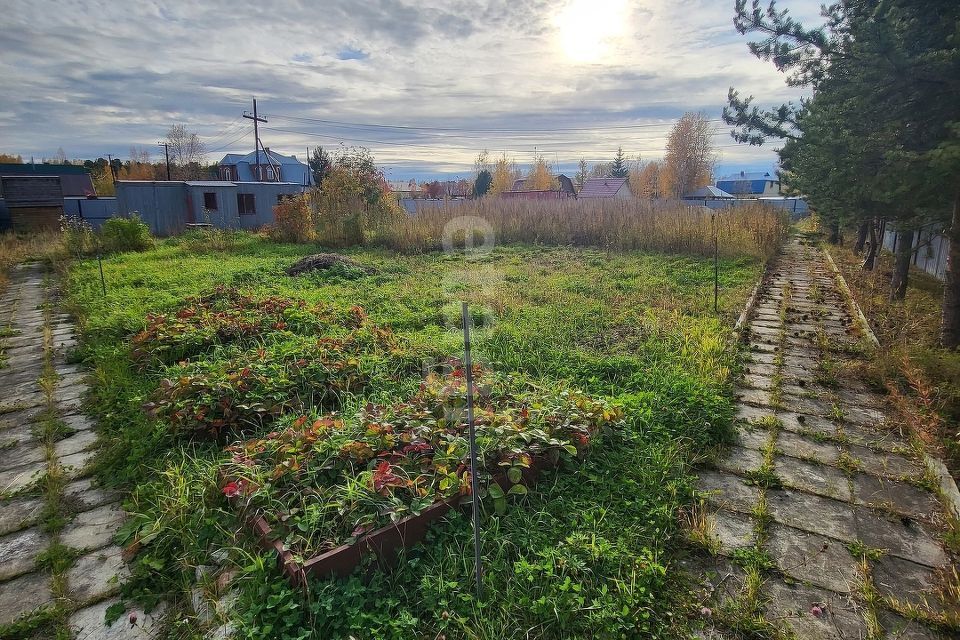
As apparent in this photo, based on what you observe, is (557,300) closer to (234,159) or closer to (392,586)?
(392,586)

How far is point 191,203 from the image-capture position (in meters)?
18.4

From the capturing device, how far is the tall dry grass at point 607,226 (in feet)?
35.9

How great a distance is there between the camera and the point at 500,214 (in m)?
14.1

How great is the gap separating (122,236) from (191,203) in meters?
7.36

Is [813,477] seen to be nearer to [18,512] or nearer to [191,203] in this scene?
[18,512]

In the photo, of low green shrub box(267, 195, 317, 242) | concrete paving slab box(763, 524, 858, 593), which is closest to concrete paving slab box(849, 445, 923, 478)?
concrete paving slab box(763, 524, 858, 593)

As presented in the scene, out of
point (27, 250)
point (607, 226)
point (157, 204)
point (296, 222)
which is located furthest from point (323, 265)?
point (157, 204)

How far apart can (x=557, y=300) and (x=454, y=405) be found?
12.2ft

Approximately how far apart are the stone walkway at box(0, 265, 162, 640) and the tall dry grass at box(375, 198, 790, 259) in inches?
332

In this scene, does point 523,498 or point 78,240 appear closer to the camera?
point 523,498

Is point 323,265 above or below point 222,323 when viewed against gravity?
above

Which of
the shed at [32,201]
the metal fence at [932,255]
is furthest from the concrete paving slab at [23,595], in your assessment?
the shed at [32,201]

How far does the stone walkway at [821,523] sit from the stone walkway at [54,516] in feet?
7.72

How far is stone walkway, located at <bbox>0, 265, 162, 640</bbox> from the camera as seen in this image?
75.7 inches
